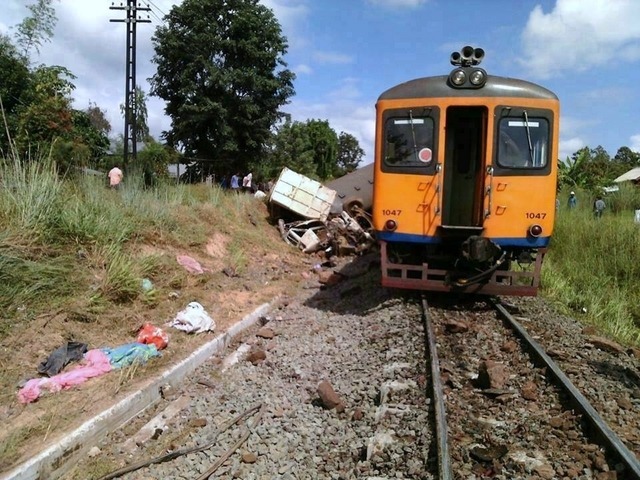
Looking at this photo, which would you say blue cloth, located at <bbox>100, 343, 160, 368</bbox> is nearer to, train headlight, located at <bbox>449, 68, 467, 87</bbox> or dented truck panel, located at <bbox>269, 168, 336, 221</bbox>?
train headlight, located at <bbox>449, 68, 467, 87</bbox>

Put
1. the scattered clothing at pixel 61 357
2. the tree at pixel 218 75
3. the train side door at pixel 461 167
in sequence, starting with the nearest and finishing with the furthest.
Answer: the scattered clothing at pixel 61 357
the train side door at pixel 461 167
the tree at pixel 218 75

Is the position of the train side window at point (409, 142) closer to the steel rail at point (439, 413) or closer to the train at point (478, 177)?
the train at point (478, 177)

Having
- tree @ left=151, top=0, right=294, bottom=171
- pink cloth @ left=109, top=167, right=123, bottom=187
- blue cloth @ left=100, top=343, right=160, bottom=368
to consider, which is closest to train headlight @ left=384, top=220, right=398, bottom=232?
blue cloth @ left=100, top=343, right=160, bottom=368

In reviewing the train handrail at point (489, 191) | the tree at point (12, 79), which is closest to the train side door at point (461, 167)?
the train handrail at point (489, 191)

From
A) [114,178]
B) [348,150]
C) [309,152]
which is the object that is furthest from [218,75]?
[348,150]

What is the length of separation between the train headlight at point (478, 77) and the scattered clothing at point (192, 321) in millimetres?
4900

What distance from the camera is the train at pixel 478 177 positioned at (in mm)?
7133

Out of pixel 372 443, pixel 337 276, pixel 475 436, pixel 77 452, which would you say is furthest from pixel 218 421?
pixel 337 276

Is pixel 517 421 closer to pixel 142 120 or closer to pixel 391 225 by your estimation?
pixel 391 225

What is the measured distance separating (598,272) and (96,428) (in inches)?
415

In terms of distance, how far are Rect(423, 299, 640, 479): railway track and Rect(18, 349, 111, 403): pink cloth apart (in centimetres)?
324

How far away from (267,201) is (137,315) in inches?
411

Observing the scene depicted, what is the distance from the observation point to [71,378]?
4.76 meters

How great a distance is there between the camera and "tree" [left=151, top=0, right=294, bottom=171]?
2486cm
